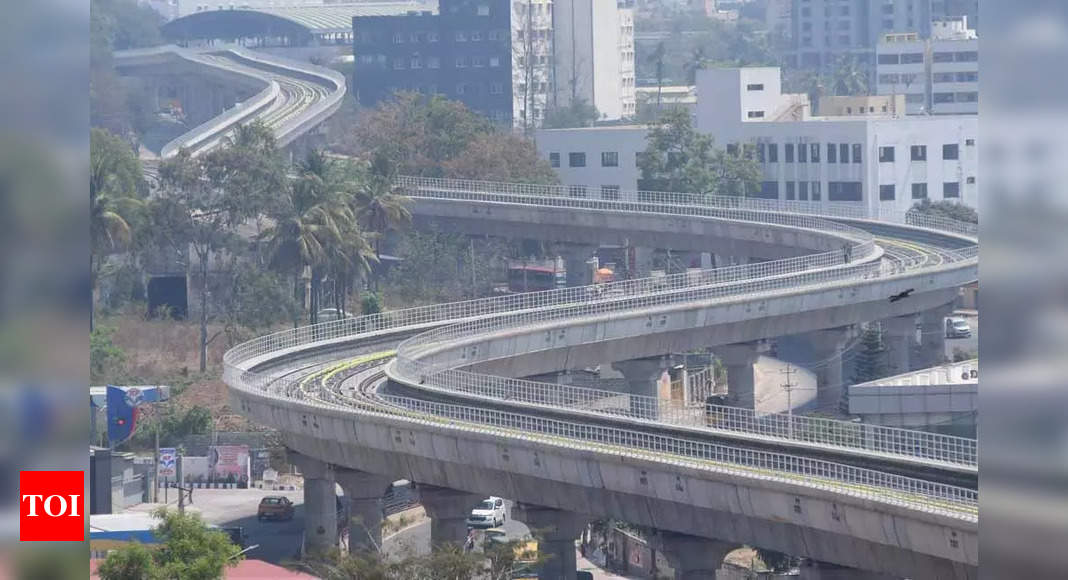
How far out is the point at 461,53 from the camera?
18775 centimetres

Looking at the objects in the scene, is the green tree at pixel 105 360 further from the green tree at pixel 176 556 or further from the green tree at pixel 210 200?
the green tree at pixel 176 556

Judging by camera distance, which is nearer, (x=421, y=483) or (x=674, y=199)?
(x=421, y=483)

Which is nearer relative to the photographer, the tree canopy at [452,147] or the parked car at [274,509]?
the parked car at [274,509]

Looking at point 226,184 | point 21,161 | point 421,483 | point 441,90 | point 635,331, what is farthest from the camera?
point 441,90

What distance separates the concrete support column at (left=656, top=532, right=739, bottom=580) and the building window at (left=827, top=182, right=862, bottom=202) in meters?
80.9

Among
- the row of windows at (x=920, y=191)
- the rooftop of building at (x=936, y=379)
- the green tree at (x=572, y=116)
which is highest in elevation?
the green tree at (x=572, y=116)

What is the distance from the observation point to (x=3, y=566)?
24.5 feet

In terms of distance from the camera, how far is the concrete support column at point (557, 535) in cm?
4709

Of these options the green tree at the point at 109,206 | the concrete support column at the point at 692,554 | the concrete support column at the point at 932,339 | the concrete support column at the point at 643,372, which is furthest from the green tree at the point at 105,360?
the concrete support column at the point at 692,554

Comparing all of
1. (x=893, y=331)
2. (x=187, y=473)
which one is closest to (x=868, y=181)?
(x=893, y=331)

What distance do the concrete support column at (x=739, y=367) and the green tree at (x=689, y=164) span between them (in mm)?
46803

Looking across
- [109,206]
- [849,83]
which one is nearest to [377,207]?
[109,206]

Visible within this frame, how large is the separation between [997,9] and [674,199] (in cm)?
11739

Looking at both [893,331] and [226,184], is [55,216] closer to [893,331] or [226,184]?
[893,331]
